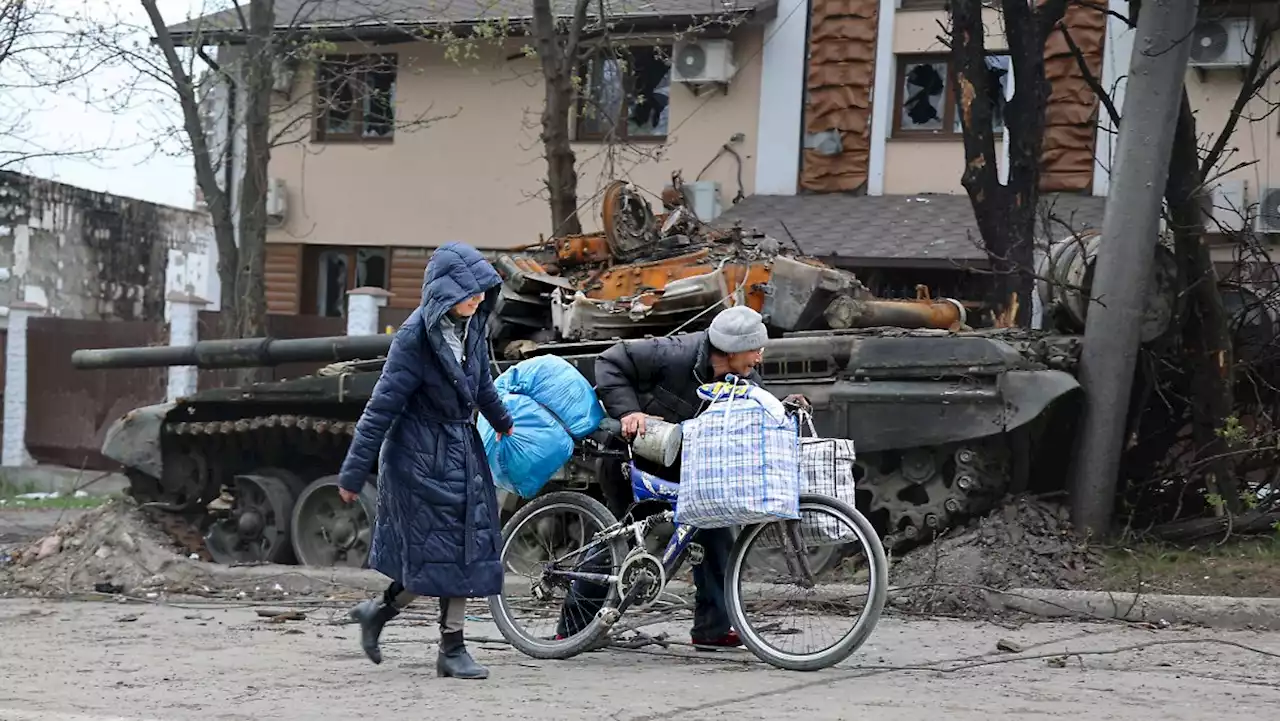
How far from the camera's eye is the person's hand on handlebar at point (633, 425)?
7141 millimetres

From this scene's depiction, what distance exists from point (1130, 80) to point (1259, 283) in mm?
1596

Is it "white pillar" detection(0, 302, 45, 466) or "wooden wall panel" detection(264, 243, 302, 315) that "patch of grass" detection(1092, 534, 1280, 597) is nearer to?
"white pillar" detection(0, 302, 45, 466)

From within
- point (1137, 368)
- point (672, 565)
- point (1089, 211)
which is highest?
point (1089, 211)

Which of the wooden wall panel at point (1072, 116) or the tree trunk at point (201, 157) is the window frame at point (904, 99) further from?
the tree trunk at point (201, 157)

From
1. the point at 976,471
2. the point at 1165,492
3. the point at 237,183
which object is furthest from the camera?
the point at 237,183

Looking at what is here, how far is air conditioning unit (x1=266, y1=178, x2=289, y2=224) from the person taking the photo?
24.5 metres

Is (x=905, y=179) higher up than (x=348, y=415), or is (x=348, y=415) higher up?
(x=905, y=179)

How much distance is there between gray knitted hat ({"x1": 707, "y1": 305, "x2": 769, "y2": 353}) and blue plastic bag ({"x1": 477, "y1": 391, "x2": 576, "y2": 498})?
0.82 m

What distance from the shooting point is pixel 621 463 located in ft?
25.2

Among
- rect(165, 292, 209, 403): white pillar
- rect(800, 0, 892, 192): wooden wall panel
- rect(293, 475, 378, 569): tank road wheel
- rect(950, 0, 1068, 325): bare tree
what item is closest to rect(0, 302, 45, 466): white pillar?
rect(165, 292, 209, 403): white pillar

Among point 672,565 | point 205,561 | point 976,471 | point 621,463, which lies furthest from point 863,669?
point 205,561

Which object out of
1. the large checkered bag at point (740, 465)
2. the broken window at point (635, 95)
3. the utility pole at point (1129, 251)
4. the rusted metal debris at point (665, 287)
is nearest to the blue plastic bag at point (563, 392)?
the large checkered bag at point (740, 465)

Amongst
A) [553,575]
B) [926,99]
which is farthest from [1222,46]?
[553,575]

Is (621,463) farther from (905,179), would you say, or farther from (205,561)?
(905,179)
